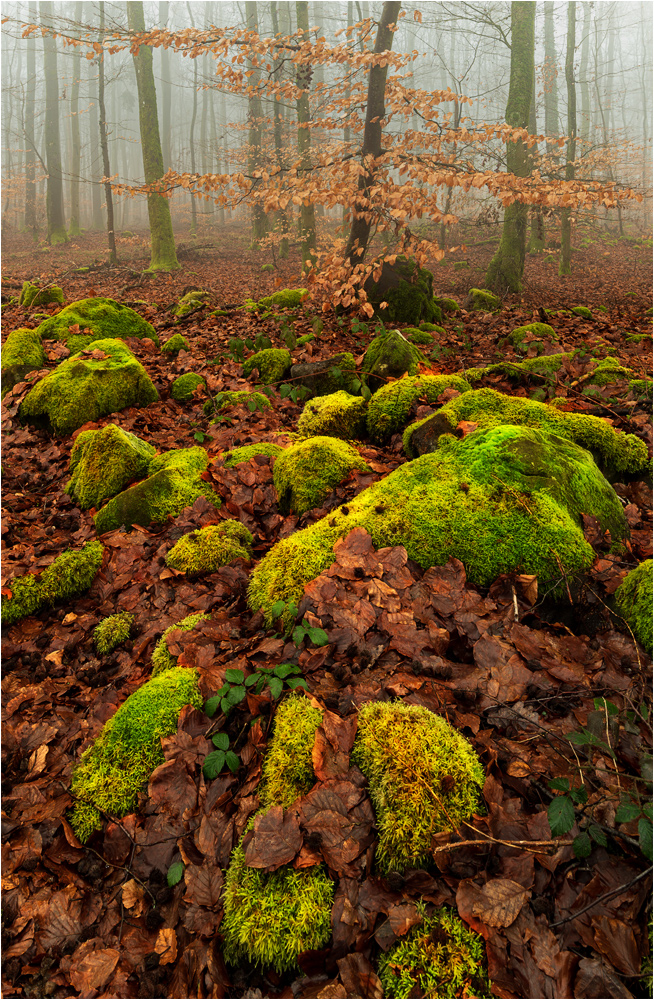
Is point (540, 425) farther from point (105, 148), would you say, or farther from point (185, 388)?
point (105, 148)

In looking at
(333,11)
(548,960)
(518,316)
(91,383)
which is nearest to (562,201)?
(518,316)

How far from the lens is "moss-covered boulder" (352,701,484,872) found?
1765 mm

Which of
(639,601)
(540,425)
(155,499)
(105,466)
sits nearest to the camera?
(639,601)

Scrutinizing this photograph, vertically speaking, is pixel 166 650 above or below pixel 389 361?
below

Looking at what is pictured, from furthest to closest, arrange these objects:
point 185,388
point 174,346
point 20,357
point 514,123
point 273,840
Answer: point 514,123
point 174,346
point 20,357
point 185,388
point 273,840

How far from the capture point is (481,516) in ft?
10.2

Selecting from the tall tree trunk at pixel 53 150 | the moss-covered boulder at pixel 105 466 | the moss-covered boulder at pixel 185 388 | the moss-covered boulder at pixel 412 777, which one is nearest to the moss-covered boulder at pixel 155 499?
the moss-covered boulder at pixel 105 466

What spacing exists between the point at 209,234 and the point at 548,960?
3248 centimetres

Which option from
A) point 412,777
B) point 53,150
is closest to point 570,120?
point 412,777

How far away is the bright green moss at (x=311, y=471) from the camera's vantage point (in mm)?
4105

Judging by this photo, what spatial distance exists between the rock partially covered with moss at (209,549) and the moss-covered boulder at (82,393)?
114 inches

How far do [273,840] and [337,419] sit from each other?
149 inches

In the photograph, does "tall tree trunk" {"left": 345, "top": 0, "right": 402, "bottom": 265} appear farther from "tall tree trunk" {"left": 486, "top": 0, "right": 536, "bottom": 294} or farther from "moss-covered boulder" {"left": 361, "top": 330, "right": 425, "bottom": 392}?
"tall tree trunk" {"left": 486, "top": 0, "right": 536, "bottom": 294}

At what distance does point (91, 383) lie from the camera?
5.95 m
